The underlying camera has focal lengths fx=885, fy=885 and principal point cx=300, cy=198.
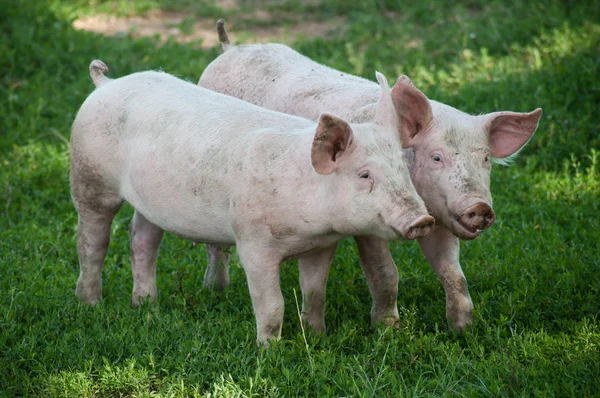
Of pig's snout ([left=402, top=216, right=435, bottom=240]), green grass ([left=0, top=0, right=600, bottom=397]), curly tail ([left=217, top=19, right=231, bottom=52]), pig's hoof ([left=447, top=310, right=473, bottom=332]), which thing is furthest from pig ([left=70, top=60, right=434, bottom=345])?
curly tail ([left=217, top=19, right=231, bottom=52])

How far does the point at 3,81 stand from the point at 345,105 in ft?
17.6

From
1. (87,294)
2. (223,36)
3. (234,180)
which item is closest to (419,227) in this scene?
(234,180)

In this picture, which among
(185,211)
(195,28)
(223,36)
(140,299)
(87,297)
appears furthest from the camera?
(195,28)

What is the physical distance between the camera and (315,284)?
493cm

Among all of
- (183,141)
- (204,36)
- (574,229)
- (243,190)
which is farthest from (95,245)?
(204,36)

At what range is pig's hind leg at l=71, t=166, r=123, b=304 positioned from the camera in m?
5.27

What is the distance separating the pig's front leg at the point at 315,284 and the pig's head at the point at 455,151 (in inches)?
26.0

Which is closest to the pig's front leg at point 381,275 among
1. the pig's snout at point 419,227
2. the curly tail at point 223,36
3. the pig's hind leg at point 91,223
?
the pig's snout at point 419,227

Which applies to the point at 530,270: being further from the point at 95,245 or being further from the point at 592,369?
the point at 95,245

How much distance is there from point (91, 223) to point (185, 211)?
3.08 feet

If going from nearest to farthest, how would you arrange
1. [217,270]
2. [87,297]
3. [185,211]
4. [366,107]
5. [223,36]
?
[185,211], [366,107], [87,297], [217,270], [223,36]

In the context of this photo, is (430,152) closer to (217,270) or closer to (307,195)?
(307,195)

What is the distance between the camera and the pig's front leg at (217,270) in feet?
19.2

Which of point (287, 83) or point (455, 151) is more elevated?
point (455, 151)
